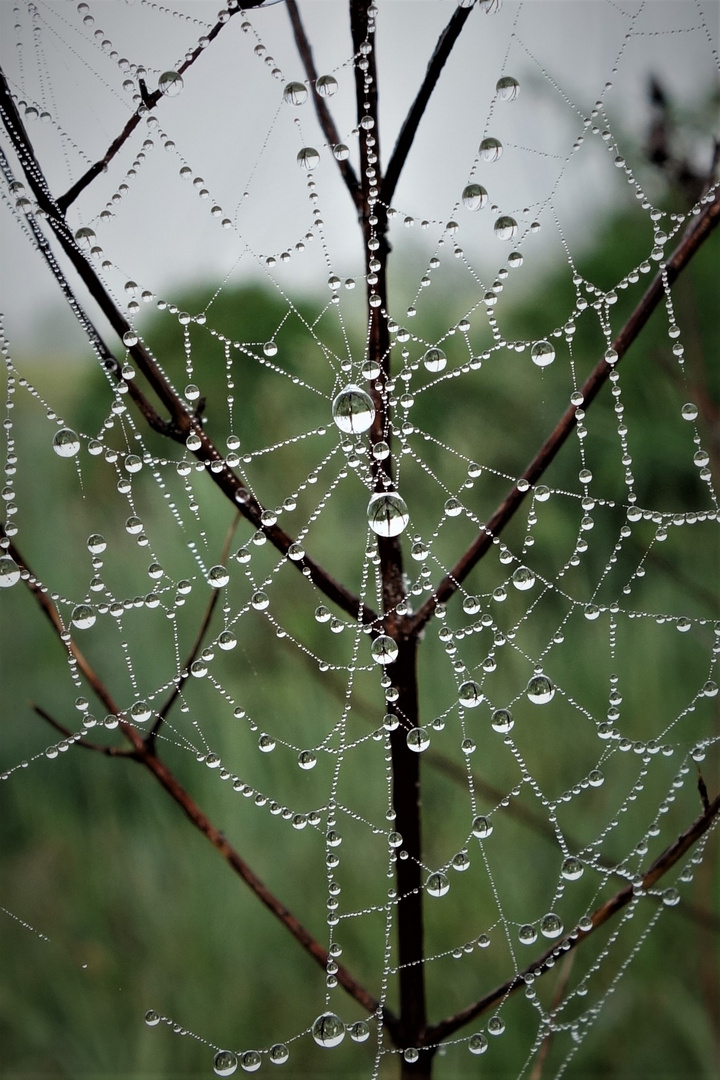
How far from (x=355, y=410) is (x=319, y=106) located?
0.22 m

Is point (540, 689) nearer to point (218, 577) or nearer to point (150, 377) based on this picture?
point (218, 577)

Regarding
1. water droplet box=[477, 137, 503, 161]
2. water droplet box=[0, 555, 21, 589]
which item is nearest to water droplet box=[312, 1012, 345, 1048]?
water droplet box=[0, 555, 21, 589]

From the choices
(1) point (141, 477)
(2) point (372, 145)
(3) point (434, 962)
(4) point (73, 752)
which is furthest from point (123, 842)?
(2) point (372, 145)

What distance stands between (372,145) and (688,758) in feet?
2.72

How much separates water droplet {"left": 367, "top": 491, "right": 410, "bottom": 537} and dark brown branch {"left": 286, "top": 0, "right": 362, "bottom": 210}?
0.19 m

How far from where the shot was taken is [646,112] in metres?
0.91

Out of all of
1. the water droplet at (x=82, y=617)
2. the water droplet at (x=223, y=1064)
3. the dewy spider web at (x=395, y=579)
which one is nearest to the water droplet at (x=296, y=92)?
the dewy spider web at (x=395, y=579)

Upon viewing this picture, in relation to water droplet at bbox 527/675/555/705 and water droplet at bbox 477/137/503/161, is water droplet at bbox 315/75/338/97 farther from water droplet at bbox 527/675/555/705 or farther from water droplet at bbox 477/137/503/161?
water droplet at bbox 527/675/555/705

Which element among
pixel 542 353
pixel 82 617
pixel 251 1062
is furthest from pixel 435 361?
pixel 251 1062

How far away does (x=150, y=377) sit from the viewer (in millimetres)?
448

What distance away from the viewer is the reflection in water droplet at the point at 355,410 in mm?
475

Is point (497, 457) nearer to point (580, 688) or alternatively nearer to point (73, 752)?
point (580, 688)

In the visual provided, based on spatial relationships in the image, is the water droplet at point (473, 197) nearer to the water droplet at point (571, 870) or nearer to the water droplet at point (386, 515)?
the water droplet at point (386, 515)

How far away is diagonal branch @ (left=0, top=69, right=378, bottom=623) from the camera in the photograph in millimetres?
439
